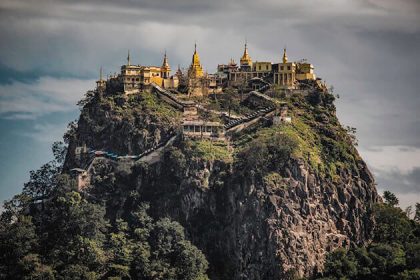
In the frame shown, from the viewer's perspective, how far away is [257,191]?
102 metres

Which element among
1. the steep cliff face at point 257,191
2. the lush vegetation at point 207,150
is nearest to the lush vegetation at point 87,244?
the steep cliff face at point 257,191

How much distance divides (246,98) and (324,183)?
1544cm

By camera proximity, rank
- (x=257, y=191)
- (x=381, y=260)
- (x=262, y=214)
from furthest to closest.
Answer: (x=257, y=191) < (x=262, y=214) < (x=381, y=260)

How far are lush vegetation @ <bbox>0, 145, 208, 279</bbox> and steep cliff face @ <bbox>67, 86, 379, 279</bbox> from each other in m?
2.45

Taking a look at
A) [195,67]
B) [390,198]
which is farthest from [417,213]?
[195,67]

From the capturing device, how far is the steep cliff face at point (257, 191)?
331 feet

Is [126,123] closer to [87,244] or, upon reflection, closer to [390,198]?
[87,244]

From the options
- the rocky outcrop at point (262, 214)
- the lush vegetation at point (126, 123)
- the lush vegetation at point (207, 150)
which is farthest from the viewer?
the lush vegetation at point (126, 123)

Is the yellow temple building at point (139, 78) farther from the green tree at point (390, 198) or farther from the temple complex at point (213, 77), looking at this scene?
the green tree at point (390, 198)

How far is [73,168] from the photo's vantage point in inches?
4407

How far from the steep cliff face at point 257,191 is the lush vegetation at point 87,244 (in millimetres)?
2454

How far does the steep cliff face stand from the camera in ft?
331

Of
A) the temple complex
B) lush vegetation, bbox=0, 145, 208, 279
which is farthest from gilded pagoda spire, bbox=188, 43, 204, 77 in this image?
lush vegetation, bbox=0, 145, 208, 279

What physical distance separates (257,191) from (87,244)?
1511 centimetres
